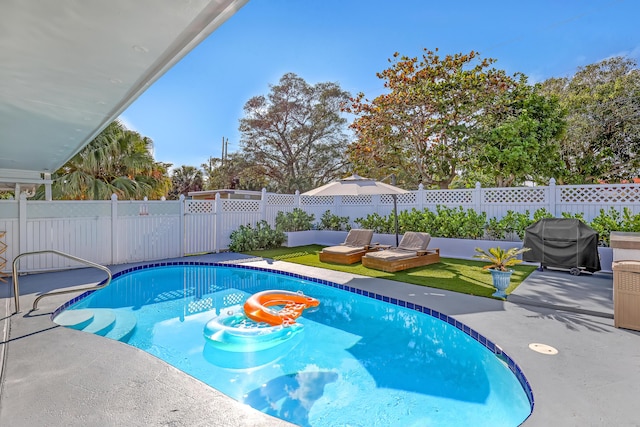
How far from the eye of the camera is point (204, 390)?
258cm

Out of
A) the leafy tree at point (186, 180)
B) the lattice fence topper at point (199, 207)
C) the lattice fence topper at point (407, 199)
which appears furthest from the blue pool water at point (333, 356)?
the leafy tree at point (186, 180)

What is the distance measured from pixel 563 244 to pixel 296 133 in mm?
17389

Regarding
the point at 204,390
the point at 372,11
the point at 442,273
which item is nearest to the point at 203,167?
the point at 372,11

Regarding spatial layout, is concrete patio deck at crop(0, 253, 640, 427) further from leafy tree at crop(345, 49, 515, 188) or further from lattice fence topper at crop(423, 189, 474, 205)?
leafy tree at crop(345, 49, 515, 188)

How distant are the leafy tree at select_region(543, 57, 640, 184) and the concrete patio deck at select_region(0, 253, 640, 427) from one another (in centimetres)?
1084

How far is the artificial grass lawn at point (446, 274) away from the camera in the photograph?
19.7 ft

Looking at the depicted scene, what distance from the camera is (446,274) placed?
A: 23.3 ft

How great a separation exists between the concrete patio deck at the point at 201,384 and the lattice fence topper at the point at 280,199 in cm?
776

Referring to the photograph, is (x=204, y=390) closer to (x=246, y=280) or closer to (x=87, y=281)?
(x=246, y=280)

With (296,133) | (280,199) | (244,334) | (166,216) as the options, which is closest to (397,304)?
(244,334)

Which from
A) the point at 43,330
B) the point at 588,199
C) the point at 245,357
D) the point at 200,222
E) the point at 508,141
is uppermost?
the point at 508,141

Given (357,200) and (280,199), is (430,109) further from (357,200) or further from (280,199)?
(280,199)

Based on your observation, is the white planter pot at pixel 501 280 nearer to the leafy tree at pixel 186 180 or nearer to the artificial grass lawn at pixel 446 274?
the artificial grass lawn at pixel 446 274

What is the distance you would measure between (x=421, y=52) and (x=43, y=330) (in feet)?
42.3
